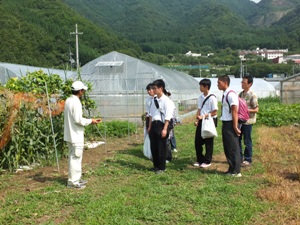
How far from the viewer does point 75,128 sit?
16.2 feet

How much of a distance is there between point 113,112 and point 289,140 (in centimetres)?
676

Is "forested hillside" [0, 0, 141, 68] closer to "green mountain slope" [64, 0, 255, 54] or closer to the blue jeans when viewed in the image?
the blue jeans

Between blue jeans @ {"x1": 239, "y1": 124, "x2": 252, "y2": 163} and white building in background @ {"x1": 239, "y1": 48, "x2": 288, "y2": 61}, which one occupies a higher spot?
white building in background @ {"x1": 239, "y1": 48, "x2": 288, "y2": 61}

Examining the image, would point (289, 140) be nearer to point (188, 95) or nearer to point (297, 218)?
point (297, 218)

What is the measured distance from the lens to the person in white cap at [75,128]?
4.86 meters

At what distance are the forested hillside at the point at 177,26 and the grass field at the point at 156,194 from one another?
7256 centimetres

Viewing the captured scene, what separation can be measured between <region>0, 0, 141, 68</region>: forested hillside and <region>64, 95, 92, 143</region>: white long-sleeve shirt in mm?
27643

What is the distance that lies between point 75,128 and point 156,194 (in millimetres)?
1540

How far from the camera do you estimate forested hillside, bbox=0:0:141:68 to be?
33375 mm

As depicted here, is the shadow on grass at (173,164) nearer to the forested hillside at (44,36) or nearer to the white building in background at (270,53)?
the forested hillside at (44,36)

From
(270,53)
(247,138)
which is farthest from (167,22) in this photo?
(247,138)

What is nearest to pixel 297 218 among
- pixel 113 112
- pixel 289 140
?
pixel 289 140

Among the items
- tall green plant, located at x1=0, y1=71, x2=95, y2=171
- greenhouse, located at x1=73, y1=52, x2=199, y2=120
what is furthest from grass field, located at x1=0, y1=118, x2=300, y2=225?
greenhouse, located at x1=73, y1=52, x2=199, y2=120

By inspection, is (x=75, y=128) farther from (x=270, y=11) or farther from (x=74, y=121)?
(x=270, y=11)
